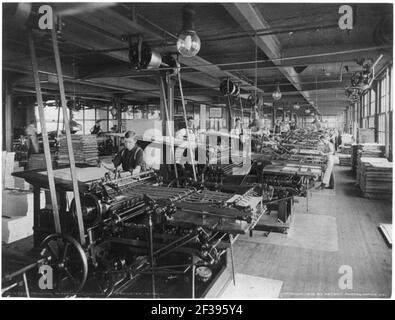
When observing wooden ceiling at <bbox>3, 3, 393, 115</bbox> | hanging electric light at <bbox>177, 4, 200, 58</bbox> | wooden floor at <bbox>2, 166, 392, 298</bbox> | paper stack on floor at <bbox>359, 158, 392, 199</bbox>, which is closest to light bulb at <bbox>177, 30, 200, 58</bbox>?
hanging electric light at <bbox>177, 4, 200, 58</bbox>

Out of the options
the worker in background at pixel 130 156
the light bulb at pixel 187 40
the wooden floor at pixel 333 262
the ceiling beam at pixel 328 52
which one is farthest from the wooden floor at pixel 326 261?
the ceiling beam at pixel 328 52

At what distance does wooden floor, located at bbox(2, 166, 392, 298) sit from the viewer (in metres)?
3.04

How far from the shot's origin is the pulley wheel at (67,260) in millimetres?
2475

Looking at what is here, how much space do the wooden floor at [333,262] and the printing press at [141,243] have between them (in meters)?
0.61

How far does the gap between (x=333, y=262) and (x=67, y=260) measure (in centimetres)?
263

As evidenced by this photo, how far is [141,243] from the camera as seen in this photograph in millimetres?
2814

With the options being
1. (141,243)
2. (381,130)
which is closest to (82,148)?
(141,243)

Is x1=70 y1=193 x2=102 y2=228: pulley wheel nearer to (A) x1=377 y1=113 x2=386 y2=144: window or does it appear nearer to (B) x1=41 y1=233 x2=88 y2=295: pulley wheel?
(B) x1=41 y1=233 x2=88 y2=295: pulley wheel

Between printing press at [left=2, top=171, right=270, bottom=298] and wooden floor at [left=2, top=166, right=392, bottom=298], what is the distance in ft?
1.07

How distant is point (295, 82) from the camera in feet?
26.8

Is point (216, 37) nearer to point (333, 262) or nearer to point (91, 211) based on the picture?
point (91, 211)

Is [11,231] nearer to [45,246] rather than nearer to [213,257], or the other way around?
[45,246]

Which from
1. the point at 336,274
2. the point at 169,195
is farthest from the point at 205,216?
the point at 336,274
